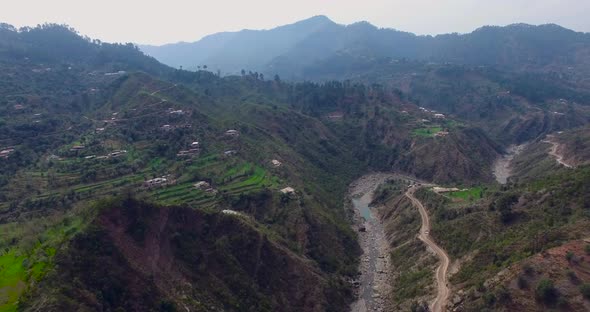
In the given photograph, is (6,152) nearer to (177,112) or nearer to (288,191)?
(177,112)

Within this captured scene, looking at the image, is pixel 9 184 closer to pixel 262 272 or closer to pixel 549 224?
pixel 262 272

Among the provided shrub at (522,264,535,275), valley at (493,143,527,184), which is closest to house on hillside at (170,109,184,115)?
shrub at (522,264,535,275)

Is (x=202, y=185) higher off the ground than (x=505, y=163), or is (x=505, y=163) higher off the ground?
(x=202, y=185)

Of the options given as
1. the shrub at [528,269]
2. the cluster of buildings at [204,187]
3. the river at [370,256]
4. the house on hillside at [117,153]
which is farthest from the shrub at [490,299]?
the house on hillside at [117,153]

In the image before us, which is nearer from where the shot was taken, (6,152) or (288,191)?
(288,191)

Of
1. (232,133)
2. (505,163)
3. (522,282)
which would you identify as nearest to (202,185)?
(232,133)
